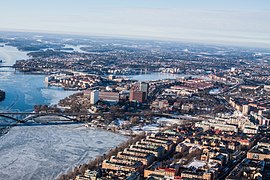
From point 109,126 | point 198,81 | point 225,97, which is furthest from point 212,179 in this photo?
point 198,81

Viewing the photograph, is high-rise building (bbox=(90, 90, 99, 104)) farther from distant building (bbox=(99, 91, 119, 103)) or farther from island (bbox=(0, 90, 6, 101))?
island (bbox=(0, 90, 6, 101))

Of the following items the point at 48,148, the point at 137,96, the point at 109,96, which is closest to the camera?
the point at 48,148

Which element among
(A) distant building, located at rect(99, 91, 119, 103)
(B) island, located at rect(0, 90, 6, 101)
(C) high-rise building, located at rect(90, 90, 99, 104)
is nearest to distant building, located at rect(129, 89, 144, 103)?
(A) distant building, located at rect(99, 91, 119, 103)

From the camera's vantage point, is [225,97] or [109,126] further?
[225,97]

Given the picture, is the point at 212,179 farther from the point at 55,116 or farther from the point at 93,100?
the point at 93,100

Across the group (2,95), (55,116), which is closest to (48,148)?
(55,116)

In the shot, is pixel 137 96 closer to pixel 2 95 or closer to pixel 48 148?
pixel 2 95

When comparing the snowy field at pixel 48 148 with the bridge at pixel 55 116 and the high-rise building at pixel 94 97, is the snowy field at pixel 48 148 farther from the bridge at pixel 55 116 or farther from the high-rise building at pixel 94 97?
the high-rise building at pixel 94 97

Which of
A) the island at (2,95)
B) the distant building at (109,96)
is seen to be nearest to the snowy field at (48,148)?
the island at (2,95)
